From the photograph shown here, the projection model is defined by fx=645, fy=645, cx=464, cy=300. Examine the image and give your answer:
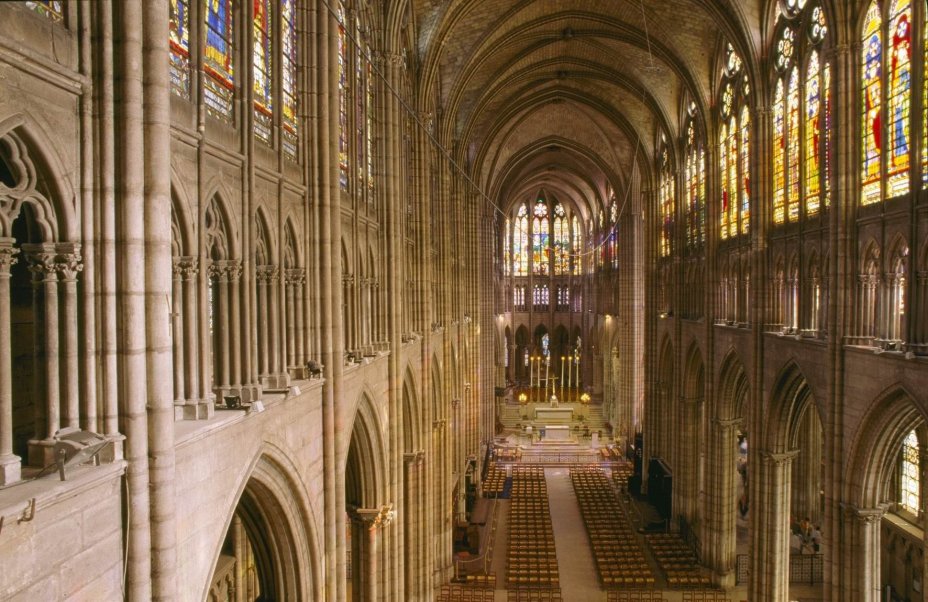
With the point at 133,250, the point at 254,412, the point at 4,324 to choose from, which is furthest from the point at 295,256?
the point at 4,324

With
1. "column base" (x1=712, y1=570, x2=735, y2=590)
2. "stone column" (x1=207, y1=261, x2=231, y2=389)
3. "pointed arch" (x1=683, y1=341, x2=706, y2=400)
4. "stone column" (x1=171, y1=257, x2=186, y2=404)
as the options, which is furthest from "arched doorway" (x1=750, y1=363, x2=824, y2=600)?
"stone column" (x1=171, y1=257, x2=186, y2=404)

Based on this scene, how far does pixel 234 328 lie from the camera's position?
8805mm

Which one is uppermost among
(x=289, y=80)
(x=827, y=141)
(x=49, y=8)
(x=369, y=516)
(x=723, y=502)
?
(x=827, y=141)

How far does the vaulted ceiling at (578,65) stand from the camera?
2236 centimetres

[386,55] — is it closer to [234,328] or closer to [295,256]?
[295,256]

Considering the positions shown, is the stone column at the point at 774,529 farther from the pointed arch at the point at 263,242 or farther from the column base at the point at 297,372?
the pointed arch at the point at 263,242

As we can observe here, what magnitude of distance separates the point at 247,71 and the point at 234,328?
3632mm

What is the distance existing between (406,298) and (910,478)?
1917 cm

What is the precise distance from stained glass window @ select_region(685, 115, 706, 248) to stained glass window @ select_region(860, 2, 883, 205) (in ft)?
39.6

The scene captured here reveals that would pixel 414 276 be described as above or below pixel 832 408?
above

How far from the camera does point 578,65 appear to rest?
34.0m

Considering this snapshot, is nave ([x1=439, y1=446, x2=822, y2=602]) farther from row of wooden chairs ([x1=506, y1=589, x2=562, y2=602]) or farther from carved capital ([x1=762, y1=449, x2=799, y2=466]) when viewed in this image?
carved capital ([x1=762, y1=449, x2=799, y2=466])

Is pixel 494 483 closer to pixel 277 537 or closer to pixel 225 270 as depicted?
pixel 277 537

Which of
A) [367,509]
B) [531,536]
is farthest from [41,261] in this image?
[531,536]
